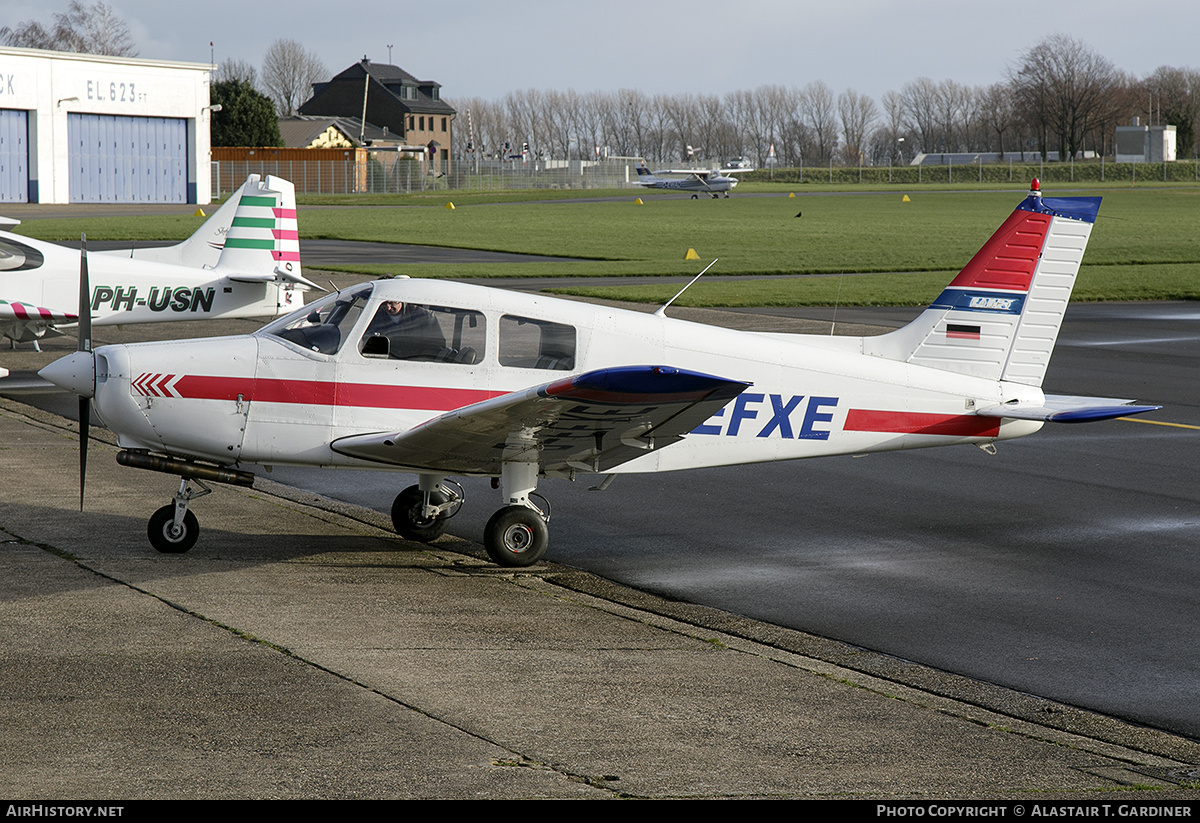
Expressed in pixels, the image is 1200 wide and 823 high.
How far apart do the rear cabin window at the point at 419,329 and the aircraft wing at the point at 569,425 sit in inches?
22.7

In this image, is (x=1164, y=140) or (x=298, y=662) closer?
(x=298, y=662)

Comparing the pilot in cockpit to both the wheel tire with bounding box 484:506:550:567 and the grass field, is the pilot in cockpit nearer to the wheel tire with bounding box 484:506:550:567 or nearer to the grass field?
the wheel tire with bounding box 484:506:550:567

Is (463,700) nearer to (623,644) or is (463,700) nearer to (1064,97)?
(623,644)

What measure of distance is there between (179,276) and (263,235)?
6.08ft

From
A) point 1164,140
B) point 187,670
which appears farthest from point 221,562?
point 1164,140

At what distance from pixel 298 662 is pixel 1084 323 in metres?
20.8

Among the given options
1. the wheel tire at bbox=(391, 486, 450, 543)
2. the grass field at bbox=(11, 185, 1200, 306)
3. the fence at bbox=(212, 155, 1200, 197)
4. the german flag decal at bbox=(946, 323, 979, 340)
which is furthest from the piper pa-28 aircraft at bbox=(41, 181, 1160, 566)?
the fence at bbox=(212, 155, 1200, 197)

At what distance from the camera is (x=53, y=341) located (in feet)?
70.3

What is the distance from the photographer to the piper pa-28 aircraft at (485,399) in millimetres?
8227

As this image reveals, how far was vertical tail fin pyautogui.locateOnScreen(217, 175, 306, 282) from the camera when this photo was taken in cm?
1984

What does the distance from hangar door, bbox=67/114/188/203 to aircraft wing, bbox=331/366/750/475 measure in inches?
2771

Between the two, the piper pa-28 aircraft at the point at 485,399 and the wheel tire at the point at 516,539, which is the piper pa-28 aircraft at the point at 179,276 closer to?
the piper pa-28 aircraft at the point at 485,399

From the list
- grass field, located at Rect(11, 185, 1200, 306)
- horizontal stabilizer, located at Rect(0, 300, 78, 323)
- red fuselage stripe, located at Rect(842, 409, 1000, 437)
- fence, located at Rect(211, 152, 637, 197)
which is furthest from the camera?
fence, located at Rect(211, 152, 637, 197)
